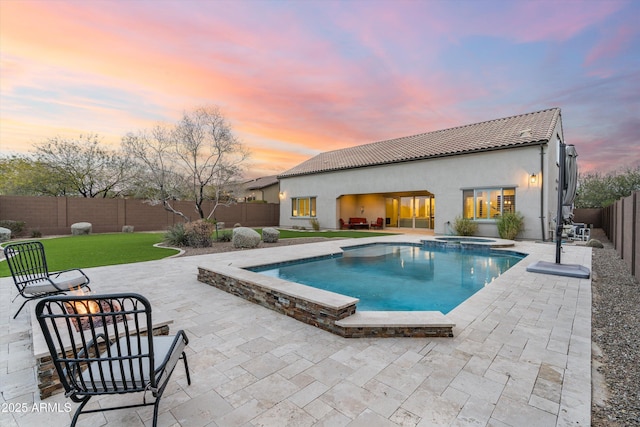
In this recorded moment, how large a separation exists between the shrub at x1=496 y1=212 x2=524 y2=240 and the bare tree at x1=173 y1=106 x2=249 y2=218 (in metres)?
12.8

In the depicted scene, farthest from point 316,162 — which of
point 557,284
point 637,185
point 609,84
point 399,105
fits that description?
point 637,185

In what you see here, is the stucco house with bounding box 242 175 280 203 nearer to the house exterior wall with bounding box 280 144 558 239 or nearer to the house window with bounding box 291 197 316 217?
the house window with bounding box 291 197 316 217

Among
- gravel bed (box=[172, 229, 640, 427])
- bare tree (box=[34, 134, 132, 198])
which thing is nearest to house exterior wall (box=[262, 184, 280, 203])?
bare tree (box=[34, 134, 132, 198])

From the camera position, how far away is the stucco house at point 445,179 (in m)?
12.9

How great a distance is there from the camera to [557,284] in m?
5.69

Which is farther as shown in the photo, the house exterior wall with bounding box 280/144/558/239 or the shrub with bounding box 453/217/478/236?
the shrub with bounding box 453/217/478/236

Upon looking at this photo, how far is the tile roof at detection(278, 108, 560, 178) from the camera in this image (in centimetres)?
1370

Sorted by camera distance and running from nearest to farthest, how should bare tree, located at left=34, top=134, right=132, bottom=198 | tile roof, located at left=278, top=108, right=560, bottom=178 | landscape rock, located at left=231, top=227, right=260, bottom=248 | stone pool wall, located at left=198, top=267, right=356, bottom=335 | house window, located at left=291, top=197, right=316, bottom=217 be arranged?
stone pool wall, located at left=198, top=267, right=356, bottom=335
landscape rock, located at left=231, top=227, right=260, bottom=248
tile roof, located at left=278, top=108, right=560, bottom=178
bare tree, located at left=34, top=134, right=132, bottom=198
house window, located at left=291, top=197, right=316, bottom=217

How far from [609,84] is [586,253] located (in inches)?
462

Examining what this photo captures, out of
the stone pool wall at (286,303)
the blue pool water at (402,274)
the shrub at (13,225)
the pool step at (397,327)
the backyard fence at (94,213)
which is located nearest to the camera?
the pool step at (397,327)

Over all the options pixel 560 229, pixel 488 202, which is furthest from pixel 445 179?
pixel 560 229

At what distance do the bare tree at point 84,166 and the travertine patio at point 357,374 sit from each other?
22.1 m

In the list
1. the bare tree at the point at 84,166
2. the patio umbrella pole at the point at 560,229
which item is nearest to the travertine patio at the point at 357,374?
the patio umbrella pole at the point at 560,229

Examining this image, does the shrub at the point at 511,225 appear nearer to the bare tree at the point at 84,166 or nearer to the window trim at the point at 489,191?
the window trim at the point at 489,191
